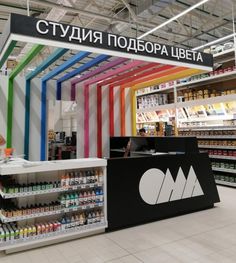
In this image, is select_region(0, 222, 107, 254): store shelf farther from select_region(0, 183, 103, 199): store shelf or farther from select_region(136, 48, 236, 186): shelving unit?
select_region(136, 48, 236, 186): shelving unit

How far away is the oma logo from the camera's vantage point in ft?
14.0

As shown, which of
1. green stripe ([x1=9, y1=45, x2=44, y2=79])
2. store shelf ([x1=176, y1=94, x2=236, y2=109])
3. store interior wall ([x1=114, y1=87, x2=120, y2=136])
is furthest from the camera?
store shelf ([x1=176, y1=94, x2=236, y2=109])

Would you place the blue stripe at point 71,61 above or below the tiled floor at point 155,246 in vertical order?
above

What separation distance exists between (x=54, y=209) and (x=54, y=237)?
0.35 m

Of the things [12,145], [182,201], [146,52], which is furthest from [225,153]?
[12,145]

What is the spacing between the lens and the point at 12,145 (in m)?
5.28

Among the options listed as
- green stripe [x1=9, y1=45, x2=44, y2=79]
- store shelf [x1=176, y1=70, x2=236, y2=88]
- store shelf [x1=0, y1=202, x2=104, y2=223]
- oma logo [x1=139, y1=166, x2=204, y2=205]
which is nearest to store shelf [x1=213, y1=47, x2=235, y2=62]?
store shelf [x1=176, y1=70, x2=236, y2=88]

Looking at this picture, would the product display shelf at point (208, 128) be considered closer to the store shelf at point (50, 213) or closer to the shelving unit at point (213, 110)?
the shelving unit at point (213, 110)

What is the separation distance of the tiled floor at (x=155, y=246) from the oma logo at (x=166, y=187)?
0.40 m

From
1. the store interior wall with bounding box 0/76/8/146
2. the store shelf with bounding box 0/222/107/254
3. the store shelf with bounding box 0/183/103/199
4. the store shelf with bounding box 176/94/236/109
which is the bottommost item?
the store shelf with bounding box 0/222/107/254

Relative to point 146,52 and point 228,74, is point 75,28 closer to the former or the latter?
point 146,52

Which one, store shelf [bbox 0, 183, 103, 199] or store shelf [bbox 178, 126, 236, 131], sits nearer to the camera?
store shelf [bbox 0, 183, 103, 199]

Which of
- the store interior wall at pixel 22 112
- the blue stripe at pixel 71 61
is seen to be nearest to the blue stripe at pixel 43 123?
the store interior wall at pixel 22 112

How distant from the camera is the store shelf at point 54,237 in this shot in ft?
10.5
